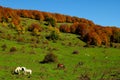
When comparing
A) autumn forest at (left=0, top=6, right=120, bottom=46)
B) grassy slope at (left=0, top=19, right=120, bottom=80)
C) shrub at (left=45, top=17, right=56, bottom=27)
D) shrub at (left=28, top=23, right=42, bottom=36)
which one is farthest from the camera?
shrub at (left=45, top=17, right=56, bottom=27)

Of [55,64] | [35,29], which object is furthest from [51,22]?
[55,64]

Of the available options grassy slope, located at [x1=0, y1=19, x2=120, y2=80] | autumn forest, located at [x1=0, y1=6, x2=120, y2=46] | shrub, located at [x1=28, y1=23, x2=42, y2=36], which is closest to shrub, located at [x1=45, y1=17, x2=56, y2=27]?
autumn forest, located at [x1=0, y1=6, x2=120, y2=46]

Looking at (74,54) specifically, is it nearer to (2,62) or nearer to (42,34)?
(2,62)

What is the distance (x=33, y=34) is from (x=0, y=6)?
41.4m

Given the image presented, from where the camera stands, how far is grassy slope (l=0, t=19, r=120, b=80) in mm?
42281

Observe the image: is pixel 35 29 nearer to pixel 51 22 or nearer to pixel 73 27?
pixel 73 27

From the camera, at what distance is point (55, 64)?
184ft

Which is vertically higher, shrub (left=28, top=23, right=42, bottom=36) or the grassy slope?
shrub (left=28, top=23, right=42, bottom=36)

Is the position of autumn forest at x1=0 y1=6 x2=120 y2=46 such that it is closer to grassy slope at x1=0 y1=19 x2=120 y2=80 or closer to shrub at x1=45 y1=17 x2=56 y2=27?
shrub at x1=45 y1=17 x2=56 y2=27

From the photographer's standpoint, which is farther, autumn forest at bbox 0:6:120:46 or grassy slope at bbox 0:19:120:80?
autumn forest at bbox 0:6:120:46

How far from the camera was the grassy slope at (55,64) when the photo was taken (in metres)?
42.3

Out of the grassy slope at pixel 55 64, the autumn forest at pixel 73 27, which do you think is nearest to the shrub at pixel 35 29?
the autumn forest at pixel 73 27

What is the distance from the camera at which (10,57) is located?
61.4 meters

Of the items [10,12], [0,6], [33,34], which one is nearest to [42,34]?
[33,34]
